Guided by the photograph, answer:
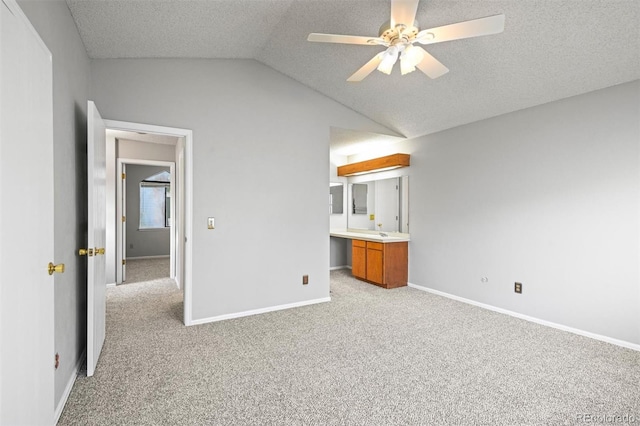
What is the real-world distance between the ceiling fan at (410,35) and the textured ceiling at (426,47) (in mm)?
→ 504

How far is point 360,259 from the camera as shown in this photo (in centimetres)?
526

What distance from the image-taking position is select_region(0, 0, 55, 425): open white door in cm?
114

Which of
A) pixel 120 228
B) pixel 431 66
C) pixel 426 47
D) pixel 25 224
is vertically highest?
pixel 426 47

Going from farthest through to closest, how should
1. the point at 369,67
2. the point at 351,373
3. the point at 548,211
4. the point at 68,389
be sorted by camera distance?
the point at 548,211, the point at 369,67, the point at 351,373, the point at 68,389

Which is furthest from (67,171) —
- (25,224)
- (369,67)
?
(369,67)

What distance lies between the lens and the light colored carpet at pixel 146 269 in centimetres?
553

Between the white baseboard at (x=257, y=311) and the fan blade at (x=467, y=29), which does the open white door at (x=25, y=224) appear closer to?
the white baseboard at (x=257, y=311)

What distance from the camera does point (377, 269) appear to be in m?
4.85

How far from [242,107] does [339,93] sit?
1207 mm

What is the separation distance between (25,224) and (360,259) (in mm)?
4412

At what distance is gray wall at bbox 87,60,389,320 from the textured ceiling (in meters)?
0.20

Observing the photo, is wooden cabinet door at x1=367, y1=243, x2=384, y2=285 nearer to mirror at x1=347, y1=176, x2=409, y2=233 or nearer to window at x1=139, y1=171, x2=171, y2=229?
mirror at x1=347, y1=176, x2=409, y2=233

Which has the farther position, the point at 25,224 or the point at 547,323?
the point at 547,323

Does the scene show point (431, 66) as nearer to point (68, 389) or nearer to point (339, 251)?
point (68, 389)
